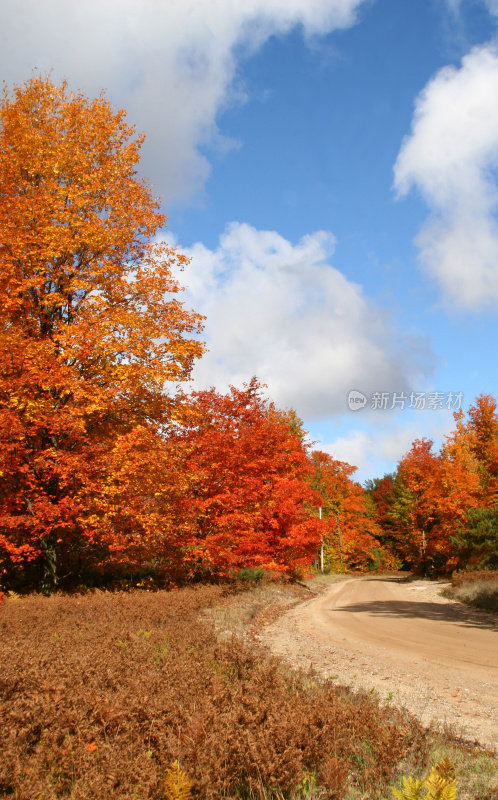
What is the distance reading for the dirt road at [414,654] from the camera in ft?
22.4

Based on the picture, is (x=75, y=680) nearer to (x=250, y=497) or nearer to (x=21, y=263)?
(x=21, y=263)

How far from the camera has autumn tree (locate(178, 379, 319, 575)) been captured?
1808cm

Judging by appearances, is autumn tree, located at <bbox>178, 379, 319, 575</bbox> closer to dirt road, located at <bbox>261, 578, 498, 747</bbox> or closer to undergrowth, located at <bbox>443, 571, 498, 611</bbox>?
dirt road, located at <bbox>261, 578, 498, 747</bbox>

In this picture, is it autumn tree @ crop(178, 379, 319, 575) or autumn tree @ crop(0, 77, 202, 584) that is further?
autumn tree @ crop(178, 379, 319, 575)

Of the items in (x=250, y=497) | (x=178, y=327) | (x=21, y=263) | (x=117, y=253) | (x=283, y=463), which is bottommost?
(x=250, y=497)

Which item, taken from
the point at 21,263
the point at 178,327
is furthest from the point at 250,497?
the point at 21,263

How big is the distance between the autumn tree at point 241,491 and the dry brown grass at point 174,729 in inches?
372

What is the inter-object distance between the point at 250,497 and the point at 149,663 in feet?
43.3

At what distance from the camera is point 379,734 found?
4.45 metres

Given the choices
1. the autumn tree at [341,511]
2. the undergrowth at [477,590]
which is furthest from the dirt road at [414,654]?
the autumn tree at [341,511]

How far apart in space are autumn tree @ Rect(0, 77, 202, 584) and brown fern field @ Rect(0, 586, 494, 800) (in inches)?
258

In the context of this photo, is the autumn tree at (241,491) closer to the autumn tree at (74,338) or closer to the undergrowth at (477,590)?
the autumn tree at (74,338)

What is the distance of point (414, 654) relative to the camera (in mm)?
10594

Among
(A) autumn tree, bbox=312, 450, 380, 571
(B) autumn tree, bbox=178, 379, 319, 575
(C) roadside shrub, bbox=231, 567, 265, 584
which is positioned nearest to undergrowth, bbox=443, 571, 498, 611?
(B) autumn tree, bbox=178, 379, 319, 575
